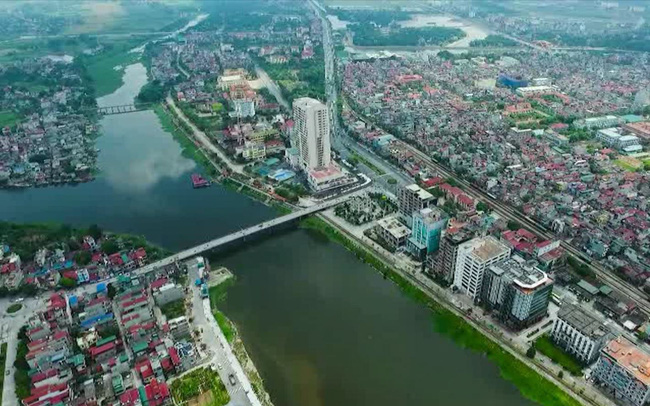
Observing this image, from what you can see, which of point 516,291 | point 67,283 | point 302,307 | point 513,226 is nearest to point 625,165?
point 513,226

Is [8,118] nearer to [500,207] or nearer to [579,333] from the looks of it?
[500,207]

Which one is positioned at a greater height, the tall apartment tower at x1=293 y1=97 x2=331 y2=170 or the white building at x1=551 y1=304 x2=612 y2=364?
the tall apartment tower at x1=293 y1=97 x2=331 y2=170

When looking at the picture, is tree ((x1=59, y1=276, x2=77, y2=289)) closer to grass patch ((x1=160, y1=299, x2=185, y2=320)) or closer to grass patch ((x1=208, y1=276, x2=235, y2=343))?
grass patch ((x1=160, y1=299, x2=185, y2=320))

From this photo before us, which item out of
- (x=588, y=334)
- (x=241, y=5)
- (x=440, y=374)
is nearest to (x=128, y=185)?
(x=440, y=374)

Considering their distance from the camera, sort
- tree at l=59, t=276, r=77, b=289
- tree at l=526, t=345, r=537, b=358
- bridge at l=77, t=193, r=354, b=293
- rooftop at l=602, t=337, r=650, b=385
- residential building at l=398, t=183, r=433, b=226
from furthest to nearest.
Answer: residential building at l=398, t=183, r=433, b=226
bridge at l=77, t=193, r=354, b=293
tree at l=59, t=276, r=77, b=289
tree at l=526, t=345, r=537, b=358
rooftop at l=602, t=337, r=650, b=385

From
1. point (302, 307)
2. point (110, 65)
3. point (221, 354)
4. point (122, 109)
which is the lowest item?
point (302, 307)

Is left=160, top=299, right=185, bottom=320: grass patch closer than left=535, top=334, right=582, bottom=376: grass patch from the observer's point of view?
No

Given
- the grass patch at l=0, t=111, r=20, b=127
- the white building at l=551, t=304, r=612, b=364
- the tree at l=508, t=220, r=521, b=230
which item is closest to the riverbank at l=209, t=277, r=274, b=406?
the white building at l=551, t=304, r=612, b=364
